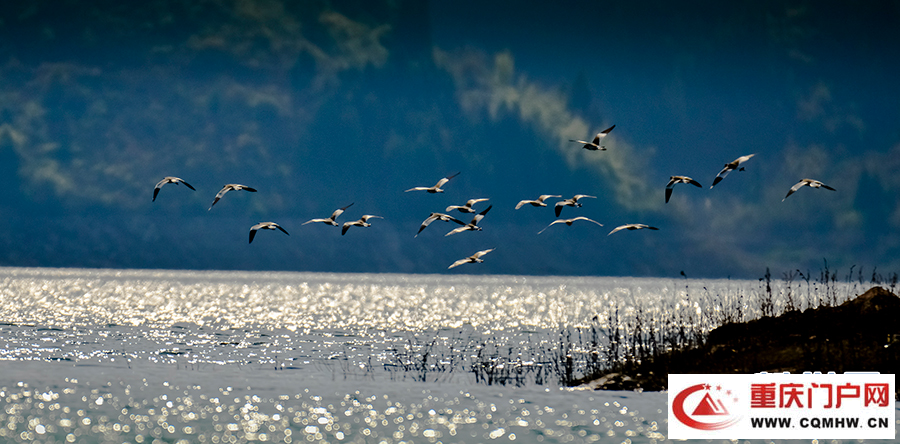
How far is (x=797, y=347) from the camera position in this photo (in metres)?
23.0

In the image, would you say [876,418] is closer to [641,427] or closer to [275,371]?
[641,427]

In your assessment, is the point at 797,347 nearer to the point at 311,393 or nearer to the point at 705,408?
the point at 705,408

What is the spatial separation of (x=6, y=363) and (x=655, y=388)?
926 inches

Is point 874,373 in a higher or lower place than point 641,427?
higher

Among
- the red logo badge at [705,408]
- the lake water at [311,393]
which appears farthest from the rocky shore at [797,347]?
the red logo badge at [705,408]

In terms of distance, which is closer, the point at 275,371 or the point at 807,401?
the point at 807,401

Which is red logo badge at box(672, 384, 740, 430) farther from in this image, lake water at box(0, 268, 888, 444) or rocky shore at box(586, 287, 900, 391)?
rocky shore at box(586, 287, 900, 391)

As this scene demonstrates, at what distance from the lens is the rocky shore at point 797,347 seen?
2208cm

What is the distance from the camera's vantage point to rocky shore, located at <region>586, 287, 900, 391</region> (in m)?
22.1

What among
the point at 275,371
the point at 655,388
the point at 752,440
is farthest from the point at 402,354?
the point at 752,440

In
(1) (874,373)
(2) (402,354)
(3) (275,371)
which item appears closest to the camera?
(1) (874,373)

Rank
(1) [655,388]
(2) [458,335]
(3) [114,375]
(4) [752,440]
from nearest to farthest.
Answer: (4) [752,440]
(1) [655,388]
(3) [114,375]
(2) [458,335]

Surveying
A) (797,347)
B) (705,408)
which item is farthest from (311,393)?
(797,347)

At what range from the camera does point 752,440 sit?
58.0 feet
